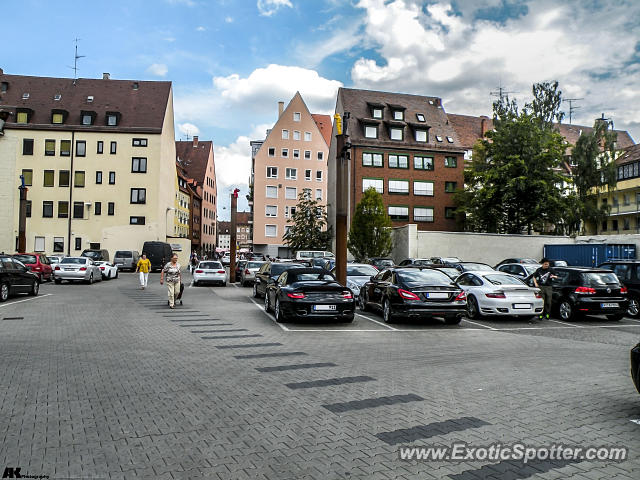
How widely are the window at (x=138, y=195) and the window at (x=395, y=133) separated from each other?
26589mm

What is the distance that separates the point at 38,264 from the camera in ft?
96.6

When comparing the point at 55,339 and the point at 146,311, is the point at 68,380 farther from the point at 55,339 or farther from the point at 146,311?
the point at 146,311

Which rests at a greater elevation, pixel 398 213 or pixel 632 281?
pixel 398 213

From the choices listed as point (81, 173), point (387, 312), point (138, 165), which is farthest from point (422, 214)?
point (387, 312)

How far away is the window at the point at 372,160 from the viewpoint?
5231 cm

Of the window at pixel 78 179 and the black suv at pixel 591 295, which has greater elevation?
the window at pixel 78 179

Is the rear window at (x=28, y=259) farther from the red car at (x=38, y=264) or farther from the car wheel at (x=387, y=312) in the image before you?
the car wheel at (x=387, y=312)

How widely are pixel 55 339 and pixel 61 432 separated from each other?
21.0ft

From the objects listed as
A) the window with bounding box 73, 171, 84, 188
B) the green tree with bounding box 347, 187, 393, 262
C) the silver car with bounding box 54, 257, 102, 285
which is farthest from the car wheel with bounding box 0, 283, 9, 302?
the window with bounding box 73, 171, 84, 188

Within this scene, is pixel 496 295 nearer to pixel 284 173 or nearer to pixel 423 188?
pixel 423 188

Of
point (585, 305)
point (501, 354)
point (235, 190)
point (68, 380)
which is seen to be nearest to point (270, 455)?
point (68, 380)

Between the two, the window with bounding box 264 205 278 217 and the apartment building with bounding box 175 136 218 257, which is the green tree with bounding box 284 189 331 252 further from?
the apartment building with bounding box 175 136 218 257

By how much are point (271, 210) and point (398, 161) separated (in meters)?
22.3

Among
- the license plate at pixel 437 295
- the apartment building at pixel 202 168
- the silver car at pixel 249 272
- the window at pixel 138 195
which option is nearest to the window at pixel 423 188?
the silver car at pixel 249 272
